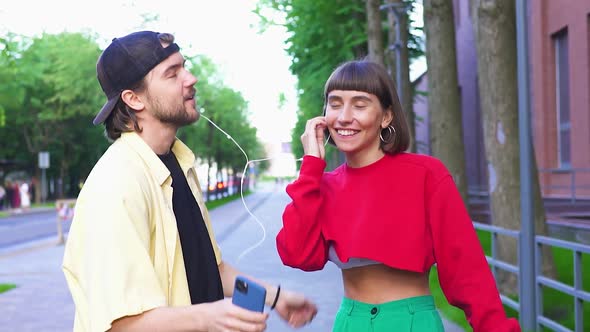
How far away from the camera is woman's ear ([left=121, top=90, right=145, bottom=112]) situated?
2736 millimetres

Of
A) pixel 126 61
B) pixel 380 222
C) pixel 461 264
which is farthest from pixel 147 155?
pixel 461 264

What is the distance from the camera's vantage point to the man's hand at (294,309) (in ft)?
9.82

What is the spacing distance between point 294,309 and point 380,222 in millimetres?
445

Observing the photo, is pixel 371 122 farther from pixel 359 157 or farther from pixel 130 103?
pixel 130 103

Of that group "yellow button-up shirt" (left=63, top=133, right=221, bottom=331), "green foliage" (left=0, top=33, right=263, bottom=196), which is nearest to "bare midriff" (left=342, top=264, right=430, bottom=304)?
"yellow button-up shirt" (left=63, top=133, right=221, bottom=331)

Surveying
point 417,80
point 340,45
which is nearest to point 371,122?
point 340,45

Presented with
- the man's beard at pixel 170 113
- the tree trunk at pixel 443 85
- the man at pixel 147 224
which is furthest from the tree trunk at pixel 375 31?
the man's beard at pixel 170 113

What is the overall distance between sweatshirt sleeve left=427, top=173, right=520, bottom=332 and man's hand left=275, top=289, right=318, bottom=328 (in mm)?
497

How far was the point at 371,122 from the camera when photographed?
3.21 meters

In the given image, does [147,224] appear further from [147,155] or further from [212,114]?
[212,114]

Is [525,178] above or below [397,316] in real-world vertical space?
above

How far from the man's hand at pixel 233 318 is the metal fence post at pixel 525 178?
5796mm

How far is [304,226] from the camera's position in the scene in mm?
3125

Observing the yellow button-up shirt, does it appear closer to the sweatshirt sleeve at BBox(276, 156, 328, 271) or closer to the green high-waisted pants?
the sweatshirt sleeve at BBox(276, 156, 328, 271)
